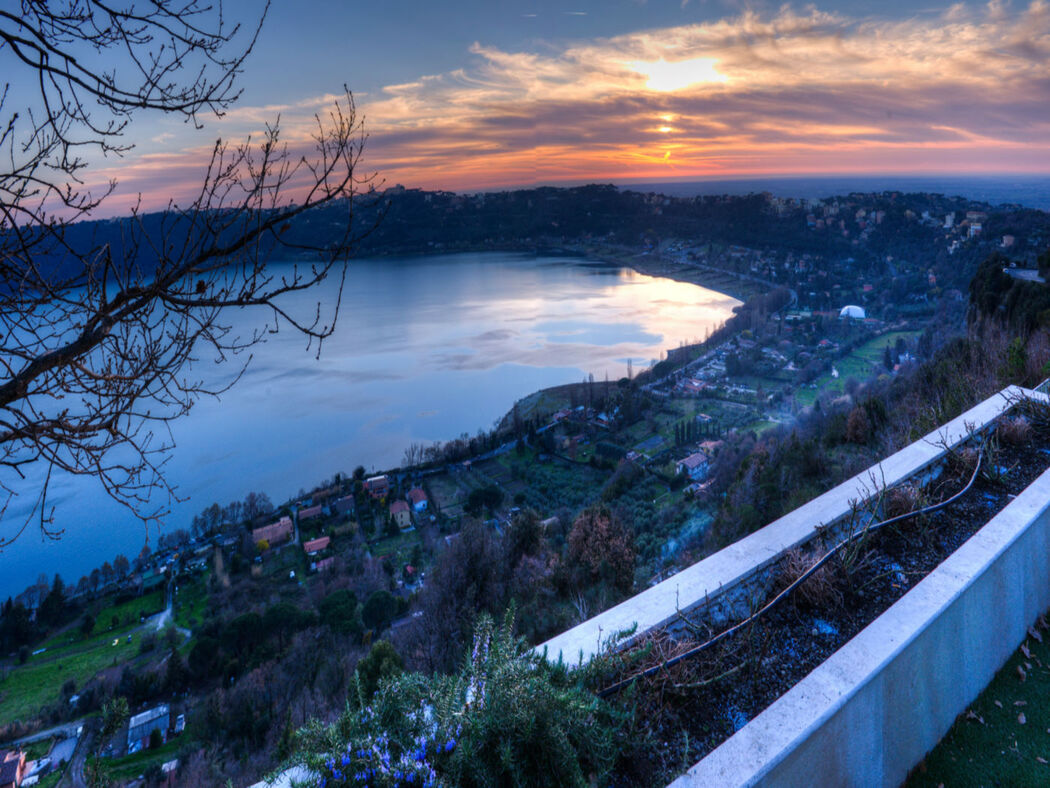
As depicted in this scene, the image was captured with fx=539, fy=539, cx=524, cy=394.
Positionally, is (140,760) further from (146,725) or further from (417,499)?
(417,499)

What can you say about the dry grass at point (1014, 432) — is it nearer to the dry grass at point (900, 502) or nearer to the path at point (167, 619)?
the dry grass at point (900, 502)

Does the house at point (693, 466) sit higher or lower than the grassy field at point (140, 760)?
higher

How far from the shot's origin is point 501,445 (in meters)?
14.9

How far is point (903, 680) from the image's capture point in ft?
4.38

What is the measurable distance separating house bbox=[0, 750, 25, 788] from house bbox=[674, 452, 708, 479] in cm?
1031

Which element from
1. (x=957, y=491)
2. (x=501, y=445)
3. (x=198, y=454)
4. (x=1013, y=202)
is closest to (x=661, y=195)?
(x=1013, y=202)

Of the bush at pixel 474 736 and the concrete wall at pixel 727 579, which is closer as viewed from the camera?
the bush at pixel 474 736

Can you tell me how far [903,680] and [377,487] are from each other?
11.6m

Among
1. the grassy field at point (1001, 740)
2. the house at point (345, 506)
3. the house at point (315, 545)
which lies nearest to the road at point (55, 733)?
the house at point (315, 545)

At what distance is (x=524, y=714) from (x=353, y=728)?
345mm

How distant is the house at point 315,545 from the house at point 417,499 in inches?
73.0

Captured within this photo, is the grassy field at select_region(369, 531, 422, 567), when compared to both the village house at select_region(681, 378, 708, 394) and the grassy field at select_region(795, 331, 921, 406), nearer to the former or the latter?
the village house at select_region(681, 378, 708, 394)

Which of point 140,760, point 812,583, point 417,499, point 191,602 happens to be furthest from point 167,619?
point 812,583

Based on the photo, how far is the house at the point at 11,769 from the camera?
13.6 feet
